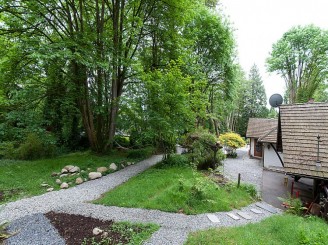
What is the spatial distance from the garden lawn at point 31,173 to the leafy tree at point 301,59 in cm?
2070

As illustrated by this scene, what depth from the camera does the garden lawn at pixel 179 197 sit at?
638cm

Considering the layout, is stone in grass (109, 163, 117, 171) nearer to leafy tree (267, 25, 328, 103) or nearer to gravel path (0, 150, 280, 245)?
gravel path (0, 150, 280, 245)

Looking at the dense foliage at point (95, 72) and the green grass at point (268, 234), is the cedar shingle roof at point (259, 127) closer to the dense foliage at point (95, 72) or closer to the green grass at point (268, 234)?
the dense foliage at point (95, 72)

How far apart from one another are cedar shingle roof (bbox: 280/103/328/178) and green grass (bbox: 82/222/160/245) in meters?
5.60

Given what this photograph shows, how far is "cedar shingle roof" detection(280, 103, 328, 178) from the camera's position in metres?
6.88

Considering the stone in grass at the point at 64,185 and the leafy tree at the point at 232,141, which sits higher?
the leafy tree at the point at 232,141

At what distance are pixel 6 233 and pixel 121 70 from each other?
10.5 metres

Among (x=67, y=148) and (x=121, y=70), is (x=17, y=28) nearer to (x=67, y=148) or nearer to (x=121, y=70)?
(x=121, y=70)

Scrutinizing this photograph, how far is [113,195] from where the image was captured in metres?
7.06

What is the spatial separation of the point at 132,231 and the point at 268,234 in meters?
3.42

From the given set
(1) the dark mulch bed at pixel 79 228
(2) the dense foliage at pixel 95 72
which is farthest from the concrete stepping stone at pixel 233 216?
(2) the dense foliage at pixel 95 72

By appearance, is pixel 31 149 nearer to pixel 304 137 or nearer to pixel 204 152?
pixel 204 152

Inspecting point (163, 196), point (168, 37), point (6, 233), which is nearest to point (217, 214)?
point (163, 196)

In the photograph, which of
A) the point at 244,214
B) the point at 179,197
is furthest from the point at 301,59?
the point at 179,197
